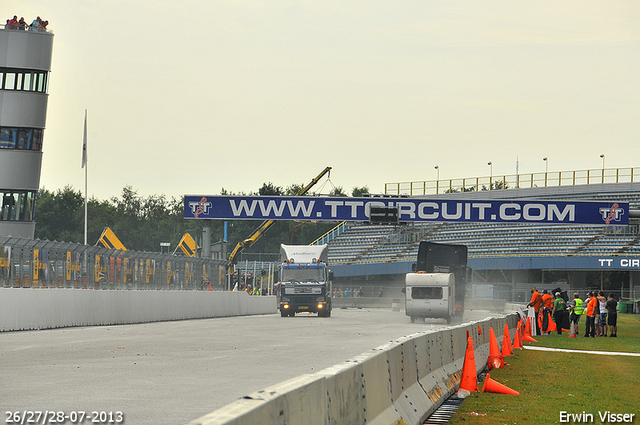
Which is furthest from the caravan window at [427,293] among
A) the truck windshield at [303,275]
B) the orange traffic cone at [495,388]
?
the orange traffic cone at [495,388]

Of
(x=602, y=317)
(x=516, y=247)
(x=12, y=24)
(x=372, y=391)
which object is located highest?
(x=12, y=24)

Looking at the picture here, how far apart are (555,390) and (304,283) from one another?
29328mm

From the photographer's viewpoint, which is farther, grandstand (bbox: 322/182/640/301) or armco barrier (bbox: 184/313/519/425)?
grandstand (bbox: 322/182/640/301)

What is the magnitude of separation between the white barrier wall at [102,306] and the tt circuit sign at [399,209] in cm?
891

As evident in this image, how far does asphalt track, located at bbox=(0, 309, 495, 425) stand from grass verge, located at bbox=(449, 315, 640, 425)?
116 inches

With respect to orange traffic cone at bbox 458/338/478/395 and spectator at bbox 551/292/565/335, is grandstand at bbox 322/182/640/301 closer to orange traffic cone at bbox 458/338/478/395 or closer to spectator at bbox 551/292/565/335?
spectator at bbox 551/292/565/335

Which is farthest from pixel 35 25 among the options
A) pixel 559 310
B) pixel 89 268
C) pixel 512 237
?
pixel 512 237

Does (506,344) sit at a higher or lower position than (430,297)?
lower

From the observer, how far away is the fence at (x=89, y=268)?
2412 centimetres

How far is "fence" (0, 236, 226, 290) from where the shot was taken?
79.2 feet

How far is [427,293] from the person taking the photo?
41000mm

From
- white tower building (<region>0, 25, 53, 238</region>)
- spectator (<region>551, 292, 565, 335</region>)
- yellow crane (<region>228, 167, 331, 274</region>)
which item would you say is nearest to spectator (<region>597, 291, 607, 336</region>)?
spectator (<region>551, 292, 565, 335</region>)

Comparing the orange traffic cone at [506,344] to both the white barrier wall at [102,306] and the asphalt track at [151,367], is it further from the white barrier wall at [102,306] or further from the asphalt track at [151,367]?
the white barrier wall at [102,306]

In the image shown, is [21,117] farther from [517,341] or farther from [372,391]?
[372,391]
